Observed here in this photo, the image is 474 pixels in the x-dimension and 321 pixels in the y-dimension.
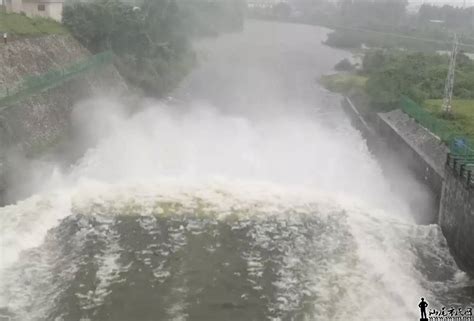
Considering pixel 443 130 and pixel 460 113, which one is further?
pixel 460 113

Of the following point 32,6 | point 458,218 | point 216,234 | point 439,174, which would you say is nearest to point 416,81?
point 439,174

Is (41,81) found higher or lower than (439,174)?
higher

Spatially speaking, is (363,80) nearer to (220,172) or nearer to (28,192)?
(220,172)

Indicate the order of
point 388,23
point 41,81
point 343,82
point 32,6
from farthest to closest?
point 388,23 → point 343,82 → point 32,6 → point 41,81

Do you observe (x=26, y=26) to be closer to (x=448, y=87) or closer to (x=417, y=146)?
(x=417, y=146)

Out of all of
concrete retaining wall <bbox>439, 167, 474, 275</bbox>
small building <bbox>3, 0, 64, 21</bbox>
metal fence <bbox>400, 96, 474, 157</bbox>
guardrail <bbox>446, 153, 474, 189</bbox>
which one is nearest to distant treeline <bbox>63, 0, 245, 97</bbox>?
small building <bbox>3, 0, 64, 21</bbox>

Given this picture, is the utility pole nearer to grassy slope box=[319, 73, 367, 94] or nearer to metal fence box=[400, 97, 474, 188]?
metal fence box=[400, 97, 474, 188]

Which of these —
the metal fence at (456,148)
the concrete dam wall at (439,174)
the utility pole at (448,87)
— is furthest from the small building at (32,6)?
the metal fence at (456,148)
